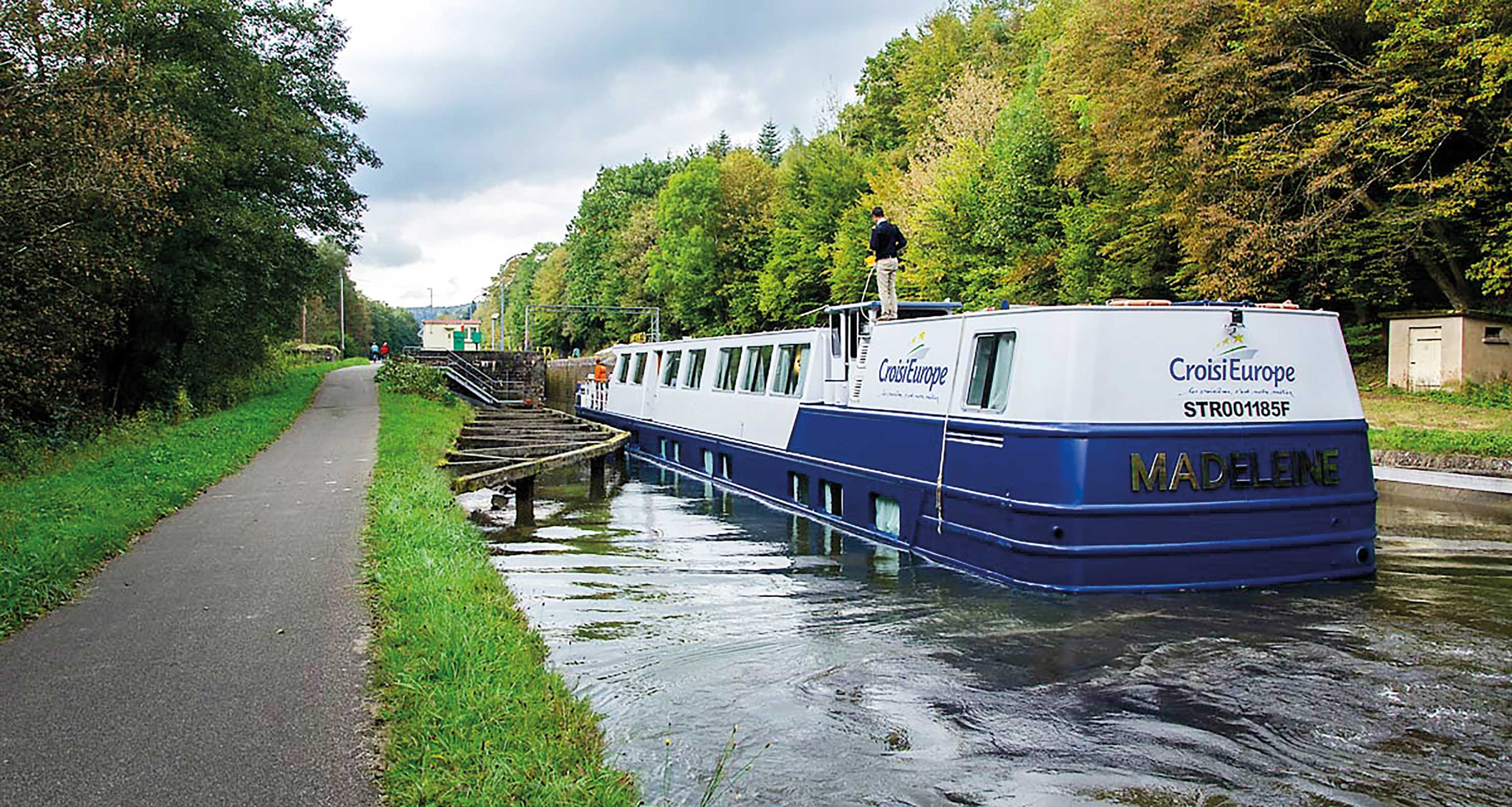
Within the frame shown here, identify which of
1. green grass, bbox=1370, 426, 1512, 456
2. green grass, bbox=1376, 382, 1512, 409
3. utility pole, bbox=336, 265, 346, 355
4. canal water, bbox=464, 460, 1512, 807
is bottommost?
canal water, bbox=464, 460, 1512, 807

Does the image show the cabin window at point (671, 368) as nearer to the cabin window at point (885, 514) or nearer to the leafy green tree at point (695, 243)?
the cabin window at point (885, 514)

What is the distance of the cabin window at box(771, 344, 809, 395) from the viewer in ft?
53.0

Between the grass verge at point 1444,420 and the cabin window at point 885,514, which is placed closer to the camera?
the cabin window at point 885,514

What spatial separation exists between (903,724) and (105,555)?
6855mm

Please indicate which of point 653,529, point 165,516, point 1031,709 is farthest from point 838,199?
point 1031,709

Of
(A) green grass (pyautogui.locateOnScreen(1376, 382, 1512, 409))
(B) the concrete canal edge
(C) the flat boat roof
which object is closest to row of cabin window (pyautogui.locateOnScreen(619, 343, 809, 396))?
(C) the flat boat roof

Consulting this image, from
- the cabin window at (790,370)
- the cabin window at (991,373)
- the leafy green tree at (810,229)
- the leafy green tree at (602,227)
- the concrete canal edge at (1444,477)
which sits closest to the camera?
the cabin window at (991,373)

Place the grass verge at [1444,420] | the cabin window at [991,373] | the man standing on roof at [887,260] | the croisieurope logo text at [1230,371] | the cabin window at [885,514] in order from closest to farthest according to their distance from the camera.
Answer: the croisieurope logo text at [1230,371] → the cabin window at [991,373] → the cabin window at [885,514] → the man standing on roof at [887,260] → the grass verge at [1444,420]

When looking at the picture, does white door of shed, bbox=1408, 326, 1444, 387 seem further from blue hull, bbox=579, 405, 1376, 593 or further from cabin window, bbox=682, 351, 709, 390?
blue hull, bbox=579, 405, 1376, 593

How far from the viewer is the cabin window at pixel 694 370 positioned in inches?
872

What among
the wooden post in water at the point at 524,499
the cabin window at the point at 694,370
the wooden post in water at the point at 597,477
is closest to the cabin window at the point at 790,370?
the wooden post in water at the point at 524,499

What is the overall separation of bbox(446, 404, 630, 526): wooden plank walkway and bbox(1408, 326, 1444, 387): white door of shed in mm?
17446

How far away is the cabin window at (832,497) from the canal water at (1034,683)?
2.35 meters

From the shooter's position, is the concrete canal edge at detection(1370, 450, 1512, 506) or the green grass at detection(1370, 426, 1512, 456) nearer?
the concrete canal edge at detection(1370, 450, 1512, 506)
